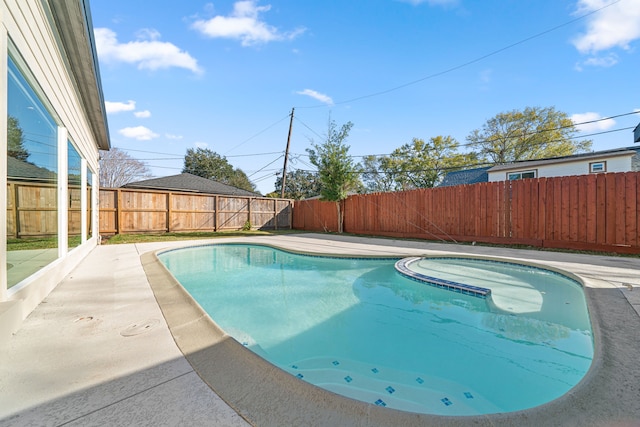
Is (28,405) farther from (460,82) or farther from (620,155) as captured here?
(620,155)

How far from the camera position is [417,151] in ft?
74.3

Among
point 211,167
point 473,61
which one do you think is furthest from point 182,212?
point 211,167

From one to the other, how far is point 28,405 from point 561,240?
9211mm

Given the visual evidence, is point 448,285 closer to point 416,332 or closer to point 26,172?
point 416,332

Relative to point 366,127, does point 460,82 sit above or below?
above

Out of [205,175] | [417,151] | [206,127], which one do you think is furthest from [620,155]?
[205,175]

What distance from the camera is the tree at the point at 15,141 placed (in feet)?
6.67

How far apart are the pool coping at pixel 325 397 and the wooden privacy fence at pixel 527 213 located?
19.8ft

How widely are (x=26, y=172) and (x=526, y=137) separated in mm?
24733

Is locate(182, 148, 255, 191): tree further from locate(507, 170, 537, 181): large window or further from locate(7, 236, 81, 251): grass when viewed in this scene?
locate(7, 236, 81, 251): grass

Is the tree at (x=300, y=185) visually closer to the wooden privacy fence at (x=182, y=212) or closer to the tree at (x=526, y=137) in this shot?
the wooden privacy fence at (x=182, y=212)

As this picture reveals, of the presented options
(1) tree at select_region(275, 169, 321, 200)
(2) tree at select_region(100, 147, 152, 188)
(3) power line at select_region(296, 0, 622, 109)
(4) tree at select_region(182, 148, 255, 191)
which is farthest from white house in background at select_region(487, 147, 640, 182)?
(2) tree at select_region(100, 147, 152, 188)

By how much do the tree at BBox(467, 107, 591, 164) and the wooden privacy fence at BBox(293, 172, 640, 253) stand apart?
44.9 ft

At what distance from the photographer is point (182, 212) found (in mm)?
11570
